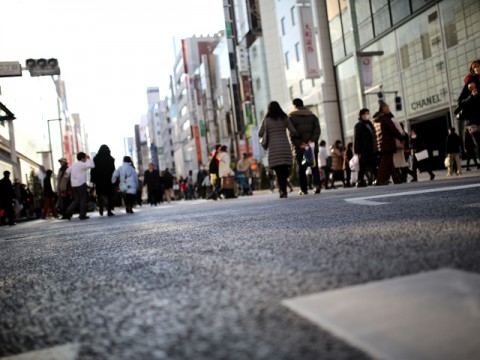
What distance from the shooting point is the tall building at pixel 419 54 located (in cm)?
1930

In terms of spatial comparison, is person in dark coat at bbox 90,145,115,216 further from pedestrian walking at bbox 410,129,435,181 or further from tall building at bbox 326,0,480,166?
tall building at bbox 326,0,480,166

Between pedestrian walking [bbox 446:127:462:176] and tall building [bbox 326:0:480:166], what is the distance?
4.49 m

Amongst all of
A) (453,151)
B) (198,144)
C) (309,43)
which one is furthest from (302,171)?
(198,144)

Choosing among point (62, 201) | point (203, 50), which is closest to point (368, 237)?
point (62, 201)

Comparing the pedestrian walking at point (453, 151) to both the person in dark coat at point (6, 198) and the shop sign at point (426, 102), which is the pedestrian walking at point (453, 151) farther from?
the person in dark coat at point (6, 198)

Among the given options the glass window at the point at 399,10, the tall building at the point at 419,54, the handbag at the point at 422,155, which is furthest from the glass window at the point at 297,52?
the handbag at the point at 422,155

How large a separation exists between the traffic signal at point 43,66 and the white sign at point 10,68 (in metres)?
0.56

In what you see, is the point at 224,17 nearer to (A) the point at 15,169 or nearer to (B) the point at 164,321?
(A) the point at 15,169

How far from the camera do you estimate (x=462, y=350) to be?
100 centimetres

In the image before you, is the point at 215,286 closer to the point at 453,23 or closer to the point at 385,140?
the point at 385,140

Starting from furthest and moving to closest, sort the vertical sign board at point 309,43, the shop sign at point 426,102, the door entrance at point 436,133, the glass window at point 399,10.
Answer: the vertical sign board at point 309,43 < the door entrance at point 436,133 < the glass window at point 399,10 < the shop sign at point 426,102

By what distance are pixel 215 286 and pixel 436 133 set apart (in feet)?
75.4

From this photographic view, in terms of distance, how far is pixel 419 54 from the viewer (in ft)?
71.7

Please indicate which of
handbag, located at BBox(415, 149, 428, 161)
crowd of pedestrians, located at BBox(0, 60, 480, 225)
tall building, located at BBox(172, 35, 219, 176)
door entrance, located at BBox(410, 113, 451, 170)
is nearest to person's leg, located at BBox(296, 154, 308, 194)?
crowd of pedestrians, located at BBox(0, 60, 480, 225)
